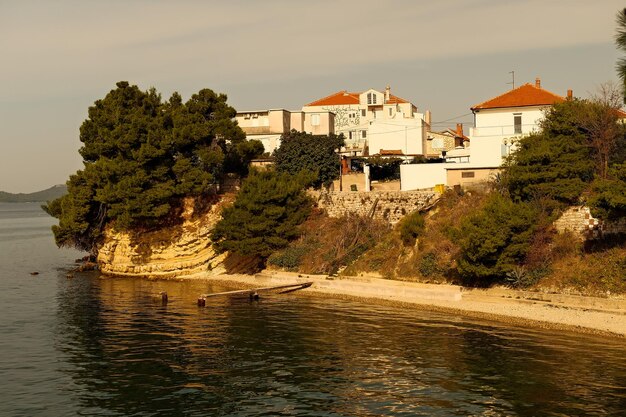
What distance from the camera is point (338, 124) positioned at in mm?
100312

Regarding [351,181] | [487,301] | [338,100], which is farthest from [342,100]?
[487,301]

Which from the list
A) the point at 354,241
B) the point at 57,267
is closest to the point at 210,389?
the point at 354,241

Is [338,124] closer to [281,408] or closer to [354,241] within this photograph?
[354,241]

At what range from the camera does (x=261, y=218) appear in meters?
61.4

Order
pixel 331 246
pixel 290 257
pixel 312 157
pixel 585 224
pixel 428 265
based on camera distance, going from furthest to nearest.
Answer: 1. pixel 312 157
2. pixel 290 257
3. pixel 331 246
4. pixel 428 265
5. pixel 585 224

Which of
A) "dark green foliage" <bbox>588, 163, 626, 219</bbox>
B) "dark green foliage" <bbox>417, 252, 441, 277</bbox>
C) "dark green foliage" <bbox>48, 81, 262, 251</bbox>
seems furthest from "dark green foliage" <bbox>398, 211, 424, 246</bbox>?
"dark green foliage" <bbox>48, 81, 262, 251</bbox>

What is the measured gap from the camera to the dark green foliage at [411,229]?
55.8m

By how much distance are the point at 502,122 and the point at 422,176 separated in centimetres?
953

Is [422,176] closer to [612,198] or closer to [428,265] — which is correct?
[428,265]

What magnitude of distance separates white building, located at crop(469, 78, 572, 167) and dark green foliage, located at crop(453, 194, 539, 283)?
684 inches

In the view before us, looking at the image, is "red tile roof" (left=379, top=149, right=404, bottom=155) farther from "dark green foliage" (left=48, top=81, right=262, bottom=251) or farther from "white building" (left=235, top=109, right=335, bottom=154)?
"dark green foliage" (left=48, top=81, right=262, bottom=251)

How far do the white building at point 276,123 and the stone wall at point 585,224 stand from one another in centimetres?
4898

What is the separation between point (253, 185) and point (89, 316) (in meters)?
23.1

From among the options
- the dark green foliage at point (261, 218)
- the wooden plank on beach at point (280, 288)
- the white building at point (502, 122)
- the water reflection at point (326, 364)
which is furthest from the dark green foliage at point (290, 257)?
the white building at point (502, 122)
